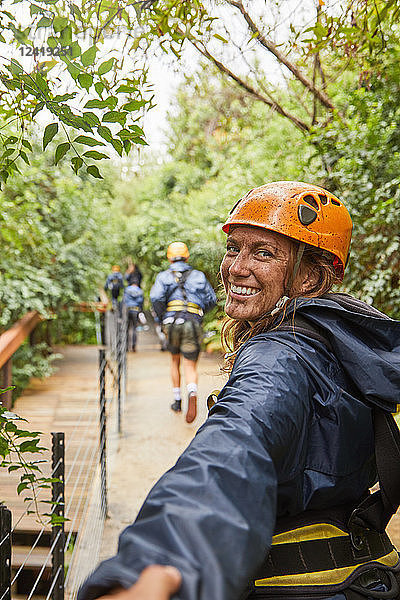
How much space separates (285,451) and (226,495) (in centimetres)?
26

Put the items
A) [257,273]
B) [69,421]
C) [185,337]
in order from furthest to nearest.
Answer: [185,337], [69,421], [257,273]

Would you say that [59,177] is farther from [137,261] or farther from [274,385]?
[274,385]

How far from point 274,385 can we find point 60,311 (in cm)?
936

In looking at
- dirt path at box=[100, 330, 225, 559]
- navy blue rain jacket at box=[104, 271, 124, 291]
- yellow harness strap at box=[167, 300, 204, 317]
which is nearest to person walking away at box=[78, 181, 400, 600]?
dirt path at box=[100, 330, 225, 559]

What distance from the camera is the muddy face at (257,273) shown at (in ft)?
5.62

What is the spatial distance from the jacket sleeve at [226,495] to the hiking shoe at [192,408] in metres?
6.02

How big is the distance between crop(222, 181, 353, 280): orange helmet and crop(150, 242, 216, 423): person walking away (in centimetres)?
581

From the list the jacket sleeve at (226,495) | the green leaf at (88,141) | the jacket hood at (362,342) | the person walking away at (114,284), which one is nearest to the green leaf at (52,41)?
the green leaf at (88,141)

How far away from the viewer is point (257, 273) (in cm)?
171

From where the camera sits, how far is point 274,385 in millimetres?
1234

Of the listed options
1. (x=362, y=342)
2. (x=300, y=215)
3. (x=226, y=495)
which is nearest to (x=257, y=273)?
(x=300, y=215)

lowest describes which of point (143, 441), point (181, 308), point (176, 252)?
point (143, 441)

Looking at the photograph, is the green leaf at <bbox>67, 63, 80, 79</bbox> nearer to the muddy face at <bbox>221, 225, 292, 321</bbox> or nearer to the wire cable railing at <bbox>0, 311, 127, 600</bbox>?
the muddy face at <bbox>221, 225, 292, 321</bbox>

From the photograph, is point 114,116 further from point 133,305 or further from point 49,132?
point 133,305
